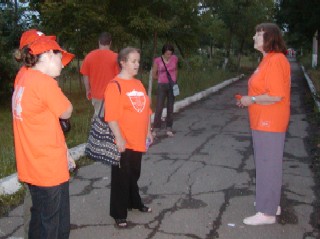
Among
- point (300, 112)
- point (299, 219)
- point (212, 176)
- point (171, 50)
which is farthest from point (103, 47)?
point (300, 112)

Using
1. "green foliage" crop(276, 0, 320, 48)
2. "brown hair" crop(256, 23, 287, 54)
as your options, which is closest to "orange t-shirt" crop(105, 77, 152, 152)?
"brown hair" crop(256, 23, 287, 54)

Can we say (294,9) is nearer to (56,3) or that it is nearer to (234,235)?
(56,3)

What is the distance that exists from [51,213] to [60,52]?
3.66ft

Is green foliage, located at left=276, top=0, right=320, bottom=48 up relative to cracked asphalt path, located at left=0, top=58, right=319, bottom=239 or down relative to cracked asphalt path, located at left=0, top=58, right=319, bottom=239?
up

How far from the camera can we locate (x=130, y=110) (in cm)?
418

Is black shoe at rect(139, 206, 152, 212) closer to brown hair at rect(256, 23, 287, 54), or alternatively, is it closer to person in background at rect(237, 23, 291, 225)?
person in background at rect(237, 23, 291, 225)

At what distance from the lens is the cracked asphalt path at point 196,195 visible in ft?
14.2

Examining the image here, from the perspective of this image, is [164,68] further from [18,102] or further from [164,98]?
[18,102]

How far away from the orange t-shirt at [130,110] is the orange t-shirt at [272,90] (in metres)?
1.03

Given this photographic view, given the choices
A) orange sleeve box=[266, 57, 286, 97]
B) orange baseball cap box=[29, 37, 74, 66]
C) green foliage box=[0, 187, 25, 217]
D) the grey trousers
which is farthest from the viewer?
green foliage box=[0, 187, 25, 217]

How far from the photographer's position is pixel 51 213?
3.14 metres

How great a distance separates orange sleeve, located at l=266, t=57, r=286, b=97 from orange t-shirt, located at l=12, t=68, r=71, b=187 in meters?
1.90

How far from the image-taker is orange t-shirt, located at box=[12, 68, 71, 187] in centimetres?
292

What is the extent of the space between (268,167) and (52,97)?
7.58 feet
